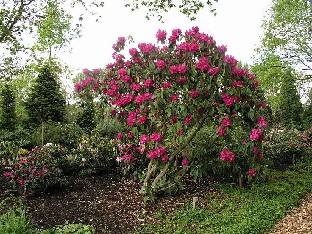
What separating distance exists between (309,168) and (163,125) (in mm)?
5537

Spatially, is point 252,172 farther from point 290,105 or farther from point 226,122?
point 290,105

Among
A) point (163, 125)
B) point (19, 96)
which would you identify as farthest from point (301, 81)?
point (19, 96)

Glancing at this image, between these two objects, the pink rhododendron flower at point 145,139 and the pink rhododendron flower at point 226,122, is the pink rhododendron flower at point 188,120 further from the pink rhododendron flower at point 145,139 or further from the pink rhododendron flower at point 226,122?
the pink rhododendron flower at point 145,139

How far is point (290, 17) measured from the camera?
15281 millimetres

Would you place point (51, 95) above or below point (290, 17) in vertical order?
below

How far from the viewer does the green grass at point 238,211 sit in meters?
5.16

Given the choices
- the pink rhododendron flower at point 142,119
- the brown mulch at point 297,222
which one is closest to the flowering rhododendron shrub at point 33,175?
the pink rhododendron flower at point 142,119

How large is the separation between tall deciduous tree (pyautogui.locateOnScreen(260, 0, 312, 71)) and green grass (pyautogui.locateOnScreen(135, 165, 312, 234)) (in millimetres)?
9439

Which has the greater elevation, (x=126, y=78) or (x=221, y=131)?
(x=126, y=78)

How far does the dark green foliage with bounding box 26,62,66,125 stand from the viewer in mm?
16125

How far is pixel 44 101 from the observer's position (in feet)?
52.9

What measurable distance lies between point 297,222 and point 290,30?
1175cm

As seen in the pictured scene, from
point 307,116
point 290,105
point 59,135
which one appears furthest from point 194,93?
point 290,105

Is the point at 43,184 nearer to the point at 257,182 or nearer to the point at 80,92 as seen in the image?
the point at 80,92
